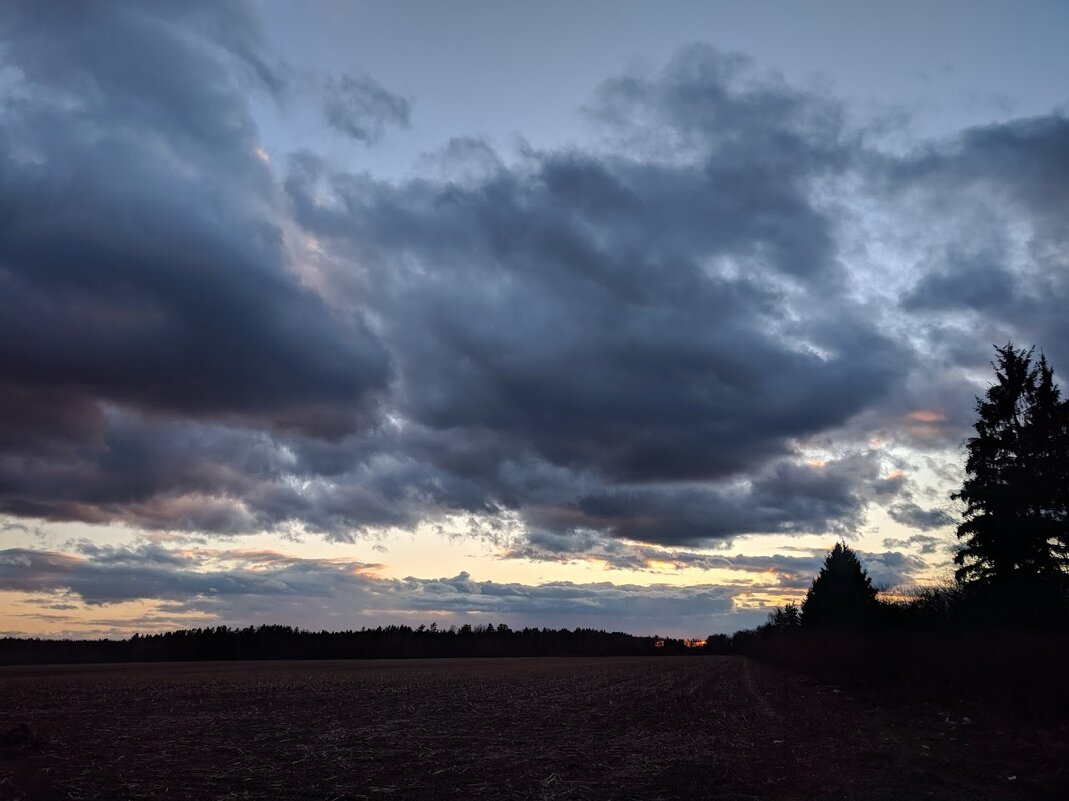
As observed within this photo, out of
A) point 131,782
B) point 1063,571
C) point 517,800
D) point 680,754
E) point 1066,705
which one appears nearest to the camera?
point 517,800

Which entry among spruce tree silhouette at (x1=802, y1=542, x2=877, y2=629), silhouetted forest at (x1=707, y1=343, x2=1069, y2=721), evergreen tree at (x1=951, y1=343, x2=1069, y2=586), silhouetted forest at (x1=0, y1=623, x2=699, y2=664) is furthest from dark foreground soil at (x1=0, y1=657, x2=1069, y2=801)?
silhouetted forest at (x1=0, y1=623, x2=699, y2=664)

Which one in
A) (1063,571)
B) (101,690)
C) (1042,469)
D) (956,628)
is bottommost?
(101,690)

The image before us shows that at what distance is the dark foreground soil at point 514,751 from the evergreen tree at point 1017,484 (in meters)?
15.3

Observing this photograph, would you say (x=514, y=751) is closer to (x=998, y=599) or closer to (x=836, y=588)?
(x=998, y=599)

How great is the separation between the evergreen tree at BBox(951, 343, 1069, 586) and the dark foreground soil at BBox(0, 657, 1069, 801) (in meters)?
15.3

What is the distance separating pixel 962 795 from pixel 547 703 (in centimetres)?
2109

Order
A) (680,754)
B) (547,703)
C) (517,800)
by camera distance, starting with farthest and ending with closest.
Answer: (547,703)
(680,754)
(517,800)

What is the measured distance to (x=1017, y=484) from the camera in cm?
4069

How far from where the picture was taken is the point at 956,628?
3366cm

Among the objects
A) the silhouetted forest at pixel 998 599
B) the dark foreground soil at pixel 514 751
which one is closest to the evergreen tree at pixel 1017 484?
the silhouetted forest at pixel 998 599

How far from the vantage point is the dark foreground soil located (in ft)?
48.1

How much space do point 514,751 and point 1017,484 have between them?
34.0 metres

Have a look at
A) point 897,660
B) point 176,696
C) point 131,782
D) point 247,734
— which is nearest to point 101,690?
point 176,696

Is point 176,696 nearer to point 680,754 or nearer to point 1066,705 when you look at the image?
point 680,754
